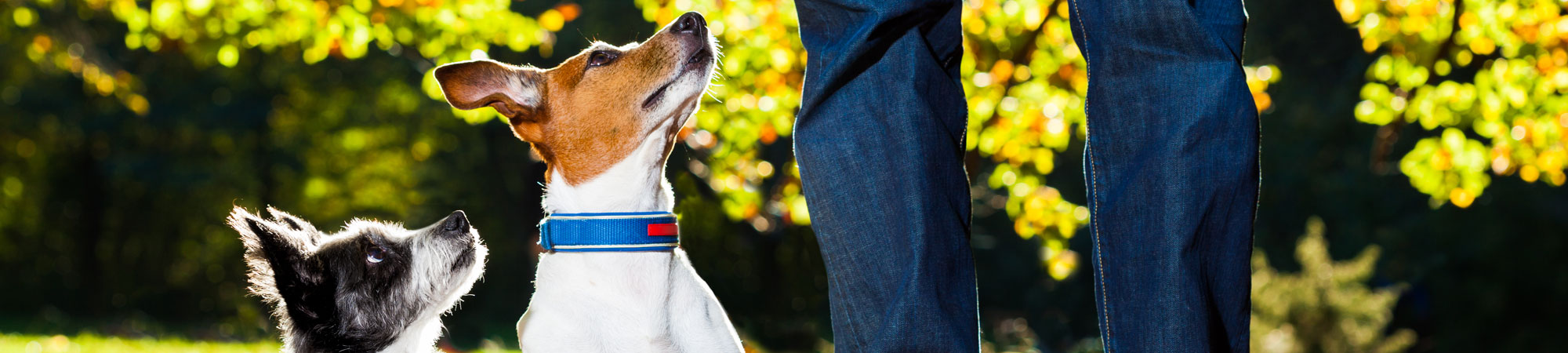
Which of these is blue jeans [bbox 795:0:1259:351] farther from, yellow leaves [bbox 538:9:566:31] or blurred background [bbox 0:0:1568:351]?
yellow leaves [bbox 538:9:566:31]

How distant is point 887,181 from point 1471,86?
214 inches

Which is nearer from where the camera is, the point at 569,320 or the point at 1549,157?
the point at 569,320

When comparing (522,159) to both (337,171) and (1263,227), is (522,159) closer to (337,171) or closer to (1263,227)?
(337,171)

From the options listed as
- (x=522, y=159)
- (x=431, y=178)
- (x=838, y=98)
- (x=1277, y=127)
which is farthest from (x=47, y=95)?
(x=838, y=98)

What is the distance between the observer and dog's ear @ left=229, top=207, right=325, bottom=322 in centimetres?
233

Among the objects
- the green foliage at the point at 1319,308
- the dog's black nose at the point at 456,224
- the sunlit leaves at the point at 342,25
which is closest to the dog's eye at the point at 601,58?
the dog's black nose at the point at 456,224

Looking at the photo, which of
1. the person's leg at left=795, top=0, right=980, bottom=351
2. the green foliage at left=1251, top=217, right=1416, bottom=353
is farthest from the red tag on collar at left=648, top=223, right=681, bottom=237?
the green foliage at left=1251, top=217, right=1416, bottom=353

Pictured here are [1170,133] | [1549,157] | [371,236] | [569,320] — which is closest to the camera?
[1170,133]

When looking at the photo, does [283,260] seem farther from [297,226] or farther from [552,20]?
[552,20]

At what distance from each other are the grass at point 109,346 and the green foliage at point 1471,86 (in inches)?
352

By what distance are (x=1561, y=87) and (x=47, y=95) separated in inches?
1060

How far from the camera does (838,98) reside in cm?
200

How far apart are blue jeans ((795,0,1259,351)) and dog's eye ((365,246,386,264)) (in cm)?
100

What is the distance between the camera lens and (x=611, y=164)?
245 centimetres
